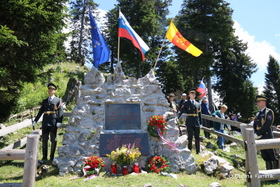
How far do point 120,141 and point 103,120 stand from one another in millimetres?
A: 868

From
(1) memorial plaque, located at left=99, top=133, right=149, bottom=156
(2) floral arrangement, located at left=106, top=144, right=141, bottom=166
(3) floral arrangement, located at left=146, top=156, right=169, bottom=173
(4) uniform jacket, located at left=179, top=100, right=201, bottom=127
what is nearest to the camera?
(2) floral arrangement, located at left=106, top=144, right=141, bottom=166

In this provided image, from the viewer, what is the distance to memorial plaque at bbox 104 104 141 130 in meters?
6.36

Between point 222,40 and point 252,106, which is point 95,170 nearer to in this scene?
point 222,40

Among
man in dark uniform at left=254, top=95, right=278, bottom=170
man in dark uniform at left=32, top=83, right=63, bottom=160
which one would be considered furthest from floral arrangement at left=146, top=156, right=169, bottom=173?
man in dark uniform at left=32, top=83, right=63, bottom=160

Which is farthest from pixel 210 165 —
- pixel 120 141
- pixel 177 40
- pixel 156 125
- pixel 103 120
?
pixel 177 40

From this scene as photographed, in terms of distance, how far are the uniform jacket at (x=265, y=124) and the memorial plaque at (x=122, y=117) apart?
342cm

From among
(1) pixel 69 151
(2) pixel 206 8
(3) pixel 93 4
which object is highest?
(3) pixel 93 4

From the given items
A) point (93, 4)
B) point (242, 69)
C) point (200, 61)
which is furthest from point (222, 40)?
point (93, 4)

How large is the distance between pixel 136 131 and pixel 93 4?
3495 cm

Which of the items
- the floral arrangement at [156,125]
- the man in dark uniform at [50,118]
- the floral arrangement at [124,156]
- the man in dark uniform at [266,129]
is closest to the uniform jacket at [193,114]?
the floral arrangement at [156,125]

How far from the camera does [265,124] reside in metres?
5.32

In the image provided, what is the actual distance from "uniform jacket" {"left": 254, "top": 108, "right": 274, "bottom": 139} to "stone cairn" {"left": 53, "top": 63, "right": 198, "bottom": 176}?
202 centimetres

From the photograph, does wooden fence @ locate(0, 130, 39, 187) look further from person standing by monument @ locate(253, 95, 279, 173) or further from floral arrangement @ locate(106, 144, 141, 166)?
person standing by monument @ locate(253, 95, 279, 173)

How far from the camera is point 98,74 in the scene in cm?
689
